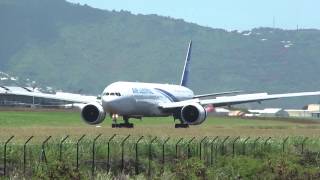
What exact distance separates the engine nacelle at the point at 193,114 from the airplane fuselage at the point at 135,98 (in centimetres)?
348

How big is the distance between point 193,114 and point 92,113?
871 cm

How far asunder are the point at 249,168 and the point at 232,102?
139 ft

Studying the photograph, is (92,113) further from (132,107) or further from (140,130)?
(140,130)

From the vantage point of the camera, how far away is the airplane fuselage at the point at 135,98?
7044cm

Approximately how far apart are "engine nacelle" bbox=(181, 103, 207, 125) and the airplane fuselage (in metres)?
3.48

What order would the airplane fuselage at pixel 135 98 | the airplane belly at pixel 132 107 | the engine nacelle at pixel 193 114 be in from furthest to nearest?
the engine nacelle at pixel 193 114 < the airplane fuselage at pixel 135 98 < the airplane belly at pixel 132 107

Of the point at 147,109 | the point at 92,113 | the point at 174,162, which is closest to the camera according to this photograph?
the point at 174,162

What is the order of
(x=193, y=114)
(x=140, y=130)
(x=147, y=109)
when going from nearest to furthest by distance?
(x=140, y=130) < (x=193, y=114) < (x=147, y=109)

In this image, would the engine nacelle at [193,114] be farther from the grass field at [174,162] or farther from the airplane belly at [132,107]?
the grass field at [174,162]

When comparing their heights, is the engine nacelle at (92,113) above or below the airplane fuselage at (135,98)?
below

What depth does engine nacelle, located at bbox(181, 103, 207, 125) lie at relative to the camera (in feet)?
236

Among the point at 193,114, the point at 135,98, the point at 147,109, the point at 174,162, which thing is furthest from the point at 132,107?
the point at 174,162

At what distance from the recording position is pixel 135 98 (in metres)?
72.5

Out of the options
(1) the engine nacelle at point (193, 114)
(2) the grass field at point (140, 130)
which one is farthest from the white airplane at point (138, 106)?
(2) the grass field at point (140, 130)
